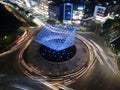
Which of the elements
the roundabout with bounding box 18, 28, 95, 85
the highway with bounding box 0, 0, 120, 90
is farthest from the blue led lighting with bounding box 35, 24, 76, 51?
the highway with bounding box 0, 0, 120, 90

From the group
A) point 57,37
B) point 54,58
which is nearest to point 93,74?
point 54,58

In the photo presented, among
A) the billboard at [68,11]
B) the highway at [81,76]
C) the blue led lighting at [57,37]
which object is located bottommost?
the highway at [81,76]

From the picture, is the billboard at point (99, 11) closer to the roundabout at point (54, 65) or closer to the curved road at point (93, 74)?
the curved road at point (93, 74)

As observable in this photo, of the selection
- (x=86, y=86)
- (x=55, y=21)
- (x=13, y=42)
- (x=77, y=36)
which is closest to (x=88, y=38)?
(x=77, y=36)

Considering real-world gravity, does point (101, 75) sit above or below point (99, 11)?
below

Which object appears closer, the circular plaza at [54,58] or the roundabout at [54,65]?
the roundabout at [54,65]

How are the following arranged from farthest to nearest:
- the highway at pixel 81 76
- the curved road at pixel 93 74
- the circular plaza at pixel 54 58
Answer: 1. the circular plaza at pixel 54 58
2. the curved road at pixel 93 74
3. the highway at pixel 81 76

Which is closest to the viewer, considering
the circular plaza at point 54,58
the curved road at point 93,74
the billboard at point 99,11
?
the curved road at point 93,74

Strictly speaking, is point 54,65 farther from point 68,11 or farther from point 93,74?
point 68,11

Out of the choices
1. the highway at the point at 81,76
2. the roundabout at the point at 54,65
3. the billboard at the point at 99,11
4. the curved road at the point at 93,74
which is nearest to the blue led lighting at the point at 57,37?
the roundabout at the point at 54,65

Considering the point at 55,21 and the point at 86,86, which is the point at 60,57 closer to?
the point at 86,86
